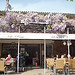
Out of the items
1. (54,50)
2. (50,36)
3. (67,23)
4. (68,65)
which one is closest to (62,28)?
(67,23)

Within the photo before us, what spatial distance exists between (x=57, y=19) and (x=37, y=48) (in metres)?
4.08

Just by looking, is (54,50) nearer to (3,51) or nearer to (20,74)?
(3,51)

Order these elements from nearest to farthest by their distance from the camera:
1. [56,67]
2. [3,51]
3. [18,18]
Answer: [56,67]
[18,18]
[3,51]

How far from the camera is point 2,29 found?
10969 millimetres

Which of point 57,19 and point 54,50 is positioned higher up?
point 57,19

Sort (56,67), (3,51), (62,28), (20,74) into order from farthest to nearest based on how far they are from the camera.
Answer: (3,51), (62,28), (20,74), (56,67)

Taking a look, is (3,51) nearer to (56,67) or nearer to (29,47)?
(29,47)

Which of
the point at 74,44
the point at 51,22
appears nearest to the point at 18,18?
the point at 51,22

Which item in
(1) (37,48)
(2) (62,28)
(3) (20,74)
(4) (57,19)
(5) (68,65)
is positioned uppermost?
(4) (57,19)

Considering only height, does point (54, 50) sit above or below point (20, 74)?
above

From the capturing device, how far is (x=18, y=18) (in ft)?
35.0

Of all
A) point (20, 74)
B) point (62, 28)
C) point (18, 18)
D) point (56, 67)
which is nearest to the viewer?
point (56, 67)

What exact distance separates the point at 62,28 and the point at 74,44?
4469mm

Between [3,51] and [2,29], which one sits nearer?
[2,29]
